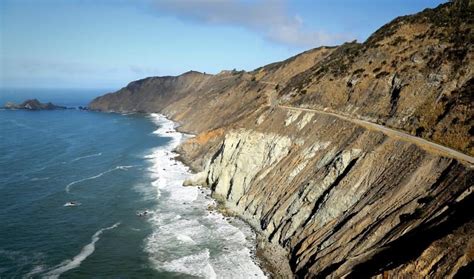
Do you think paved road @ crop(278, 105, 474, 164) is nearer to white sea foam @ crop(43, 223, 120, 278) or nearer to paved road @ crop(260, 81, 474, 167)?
paved road @ crop(260, 81, 474, 167)

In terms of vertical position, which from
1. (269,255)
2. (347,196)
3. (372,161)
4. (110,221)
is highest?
(372,161)

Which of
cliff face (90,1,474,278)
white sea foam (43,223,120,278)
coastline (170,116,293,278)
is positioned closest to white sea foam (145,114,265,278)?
coastline (170,116,293,278)

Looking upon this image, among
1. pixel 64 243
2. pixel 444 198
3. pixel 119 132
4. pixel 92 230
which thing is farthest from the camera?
pixel 119 132

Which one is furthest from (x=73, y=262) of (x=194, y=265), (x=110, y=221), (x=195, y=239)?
(x=195, y=239)

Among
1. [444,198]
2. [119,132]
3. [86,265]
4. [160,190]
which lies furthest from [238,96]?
[444,198]

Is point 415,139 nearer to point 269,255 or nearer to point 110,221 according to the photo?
point 269,255

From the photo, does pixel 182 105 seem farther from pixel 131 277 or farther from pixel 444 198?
pixel 444 198
